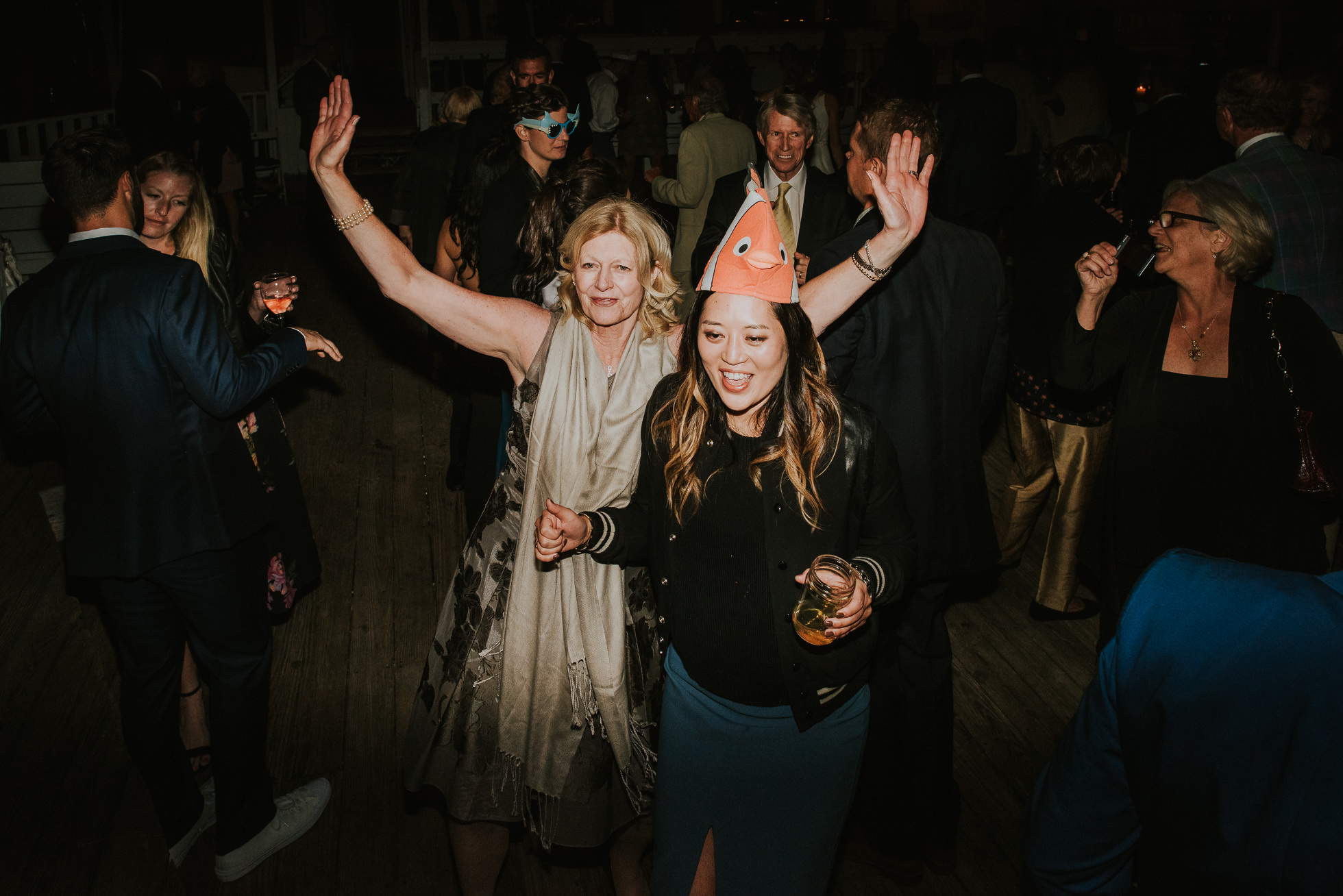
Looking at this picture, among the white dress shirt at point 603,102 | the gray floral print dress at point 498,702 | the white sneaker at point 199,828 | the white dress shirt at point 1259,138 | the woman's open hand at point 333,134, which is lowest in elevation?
the white sneaker at point 199,828

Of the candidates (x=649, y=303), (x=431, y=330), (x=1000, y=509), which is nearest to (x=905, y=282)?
(x=649, y=303)

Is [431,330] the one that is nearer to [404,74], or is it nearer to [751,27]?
[404,74]

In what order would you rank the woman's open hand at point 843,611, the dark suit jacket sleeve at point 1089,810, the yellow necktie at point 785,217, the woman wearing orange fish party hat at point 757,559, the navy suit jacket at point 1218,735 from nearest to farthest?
the navy suit jacket at point 1218,735, the dark suit jacket sleeve at point 1089,810, the woman's open hand at point 843,611, the woman wearing orange fish party hat at point 757,559, the yellow necktie at point 785,217

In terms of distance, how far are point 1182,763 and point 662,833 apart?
1204 mm

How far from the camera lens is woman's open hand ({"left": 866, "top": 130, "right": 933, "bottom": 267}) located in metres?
2.21

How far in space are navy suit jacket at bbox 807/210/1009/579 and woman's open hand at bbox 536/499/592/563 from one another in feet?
2.89

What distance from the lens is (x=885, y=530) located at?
6.35 ft

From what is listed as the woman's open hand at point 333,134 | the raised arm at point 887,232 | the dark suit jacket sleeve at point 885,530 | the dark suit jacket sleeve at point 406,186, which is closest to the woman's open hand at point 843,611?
the dark suit jacket sleeve at point 885,530

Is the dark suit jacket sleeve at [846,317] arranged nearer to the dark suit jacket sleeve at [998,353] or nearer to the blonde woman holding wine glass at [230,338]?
the dark suit jacket sleeve at [998,353]

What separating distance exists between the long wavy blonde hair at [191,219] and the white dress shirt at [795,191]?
7.19ft

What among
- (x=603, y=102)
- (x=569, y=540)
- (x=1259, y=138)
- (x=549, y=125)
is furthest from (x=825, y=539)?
(x=603, y=102)

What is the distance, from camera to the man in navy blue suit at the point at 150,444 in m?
2.24

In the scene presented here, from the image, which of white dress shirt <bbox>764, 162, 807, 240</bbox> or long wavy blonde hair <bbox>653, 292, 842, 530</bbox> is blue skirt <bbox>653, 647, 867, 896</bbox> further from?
white dress shirt <bbox>764, 162, 807, 240</bbox>

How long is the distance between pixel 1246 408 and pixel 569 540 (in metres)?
1.83
